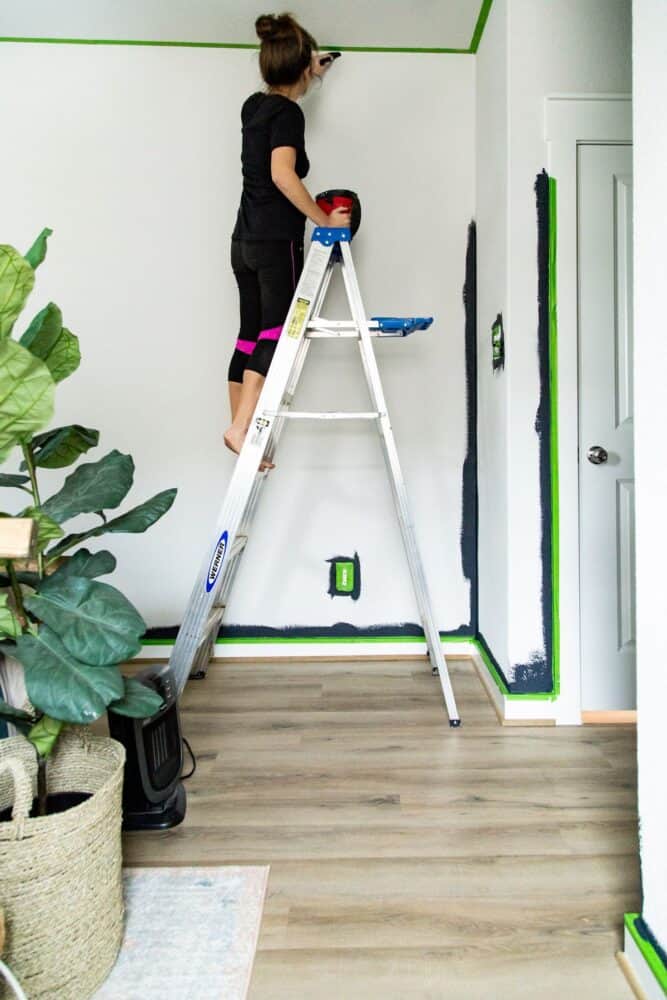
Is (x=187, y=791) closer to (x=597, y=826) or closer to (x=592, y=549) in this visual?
(x=597, y=826)

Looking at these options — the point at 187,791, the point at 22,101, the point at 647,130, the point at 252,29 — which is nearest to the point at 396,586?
the point at 187,791

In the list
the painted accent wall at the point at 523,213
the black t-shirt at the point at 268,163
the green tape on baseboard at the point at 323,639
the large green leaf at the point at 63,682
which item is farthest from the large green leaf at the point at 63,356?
the green tape on baseboard at the point at 323,639

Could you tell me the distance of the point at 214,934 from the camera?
1.18 meters

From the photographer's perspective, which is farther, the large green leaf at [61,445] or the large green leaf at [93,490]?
the large green leaf at [61,445]

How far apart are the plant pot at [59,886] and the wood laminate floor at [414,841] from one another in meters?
0.29

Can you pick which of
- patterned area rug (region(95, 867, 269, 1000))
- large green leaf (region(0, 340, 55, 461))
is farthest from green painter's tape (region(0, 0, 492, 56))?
patterned area rug (region(95, 867, 269, 1000))

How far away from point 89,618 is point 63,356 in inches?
19.6

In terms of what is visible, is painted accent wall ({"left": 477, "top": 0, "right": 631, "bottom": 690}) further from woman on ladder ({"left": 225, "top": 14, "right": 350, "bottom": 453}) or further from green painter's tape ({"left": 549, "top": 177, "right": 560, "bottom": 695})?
woman on ladder ({"left": 225, "top": 14, "right": 350, "bottom": 453})

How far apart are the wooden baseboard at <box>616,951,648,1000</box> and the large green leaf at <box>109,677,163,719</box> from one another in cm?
94

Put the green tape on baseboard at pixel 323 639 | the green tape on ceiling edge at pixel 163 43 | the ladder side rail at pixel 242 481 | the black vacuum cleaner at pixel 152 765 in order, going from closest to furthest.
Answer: the black vacuum cleaner at pixel 152 765, the ladder side rail at pixel 242 481, the green tape on ceiling edge at pixel 163 43, the green tape on baseboard at pixel 323 639

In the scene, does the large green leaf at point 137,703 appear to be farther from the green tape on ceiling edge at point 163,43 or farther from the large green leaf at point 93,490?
the green tape on ceiling edge at point 163,43

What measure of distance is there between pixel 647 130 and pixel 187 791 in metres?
1.80

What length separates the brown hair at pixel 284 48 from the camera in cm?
202

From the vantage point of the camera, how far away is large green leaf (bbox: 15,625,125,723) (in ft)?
3.15
